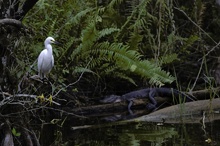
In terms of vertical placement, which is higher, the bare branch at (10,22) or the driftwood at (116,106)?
the bare branch at (10,22)

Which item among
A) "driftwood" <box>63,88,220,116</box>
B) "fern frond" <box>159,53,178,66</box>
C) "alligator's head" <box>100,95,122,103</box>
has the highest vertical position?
"fern frond" <box>159,53,178,66</box>

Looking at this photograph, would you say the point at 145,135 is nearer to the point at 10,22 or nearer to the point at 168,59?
the point at 10,22

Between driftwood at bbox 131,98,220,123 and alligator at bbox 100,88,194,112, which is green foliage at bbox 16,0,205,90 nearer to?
alligator at bbox 100,88,194,112

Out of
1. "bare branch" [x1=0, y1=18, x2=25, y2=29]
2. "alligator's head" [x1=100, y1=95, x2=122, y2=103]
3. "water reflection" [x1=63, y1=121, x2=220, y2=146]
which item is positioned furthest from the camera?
"alligator's head" [x1=100, y1=95, x2=122, y2=103]

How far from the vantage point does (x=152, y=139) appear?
650cm

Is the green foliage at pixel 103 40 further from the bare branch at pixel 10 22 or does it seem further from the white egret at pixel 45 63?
the bare branch at pixel 10 22

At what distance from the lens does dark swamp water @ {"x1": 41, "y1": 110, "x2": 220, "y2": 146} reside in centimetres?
628

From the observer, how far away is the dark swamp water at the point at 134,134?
6277 mm

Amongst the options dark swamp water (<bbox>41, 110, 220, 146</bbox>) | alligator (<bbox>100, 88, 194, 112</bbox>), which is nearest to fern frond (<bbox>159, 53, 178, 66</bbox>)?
alligator (<bbox>100, 88, 194, 112</bbox>)

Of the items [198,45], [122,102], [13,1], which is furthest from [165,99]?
[13,1]

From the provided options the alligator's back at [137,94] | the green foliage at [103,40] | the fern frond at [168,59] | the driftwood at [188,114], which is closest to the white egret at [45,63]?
the green foliage at [103,40]

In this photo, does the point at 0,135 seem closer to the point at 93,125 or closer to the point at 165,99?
the point at 93,125

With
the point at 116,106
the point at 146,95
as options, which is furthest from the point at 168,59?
the point at 116,106

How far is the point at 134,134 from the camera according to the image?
6848 mm
